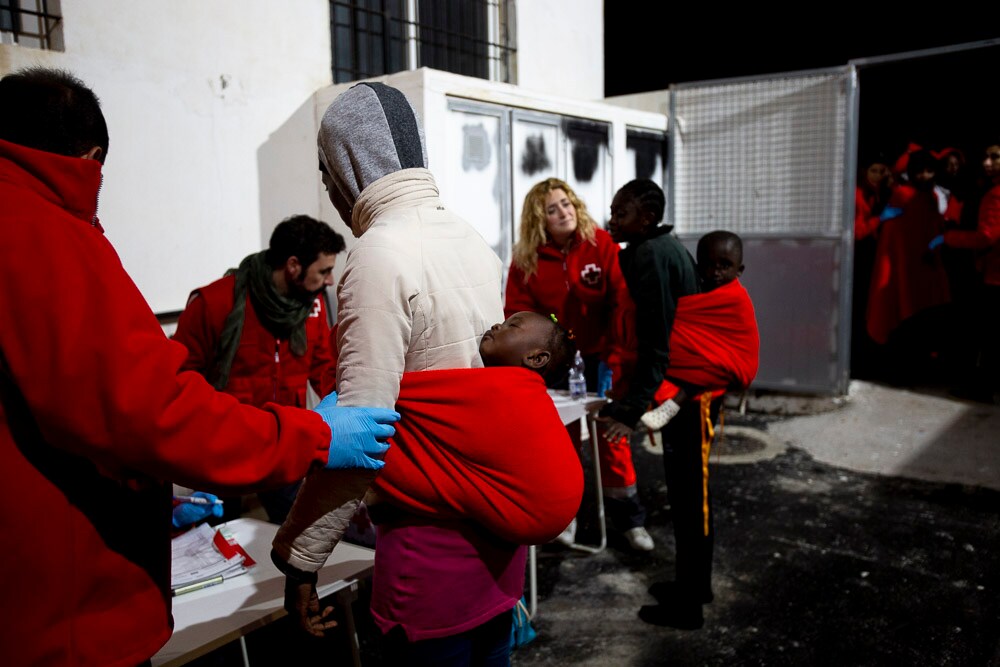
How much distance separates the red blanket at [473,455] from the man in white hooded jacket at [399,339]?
0.22 ft

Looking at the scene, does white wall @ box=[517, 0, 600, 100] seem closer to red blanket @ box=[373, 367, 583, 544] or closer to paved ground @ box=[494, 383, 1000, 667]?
paved ground @ box=[494, 383, 1000, 667]

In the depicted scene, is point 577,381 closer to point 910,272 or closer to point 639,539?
point 639,539

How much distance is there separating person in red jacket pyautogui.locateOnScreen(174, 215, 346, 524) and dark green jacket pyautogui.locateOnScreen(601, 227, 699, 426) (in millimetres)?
1368

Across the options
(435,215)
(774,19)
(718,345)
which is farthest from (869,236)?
(435,215)

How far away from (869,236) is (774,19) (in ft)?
9.28

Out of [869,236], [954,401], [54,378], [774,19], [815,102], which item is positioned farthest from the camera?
[774,19]

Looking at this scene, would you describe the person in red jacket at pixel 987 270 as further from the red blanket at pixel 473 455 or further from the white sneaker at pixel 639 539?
the red blanket at pixel 473 455

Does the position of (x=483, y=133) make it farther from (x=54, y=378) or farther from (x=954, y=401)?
(x=954, y=401)

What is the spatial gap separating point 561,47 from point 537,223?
3949 mm

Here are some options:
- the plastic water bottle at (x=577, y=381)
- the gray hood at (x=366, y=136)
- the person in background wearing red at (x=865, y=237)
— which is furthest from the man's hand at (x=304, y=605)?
the person in background wearing red at (x=865, y=237)

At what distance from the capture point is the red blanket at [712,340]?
333 centimetres

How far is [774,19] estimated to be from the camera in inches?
352

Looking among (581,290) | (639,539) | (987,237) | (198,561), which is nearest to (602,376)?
(581,290)

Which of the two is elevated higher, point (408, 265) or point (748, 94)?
point (748, 94)
